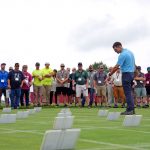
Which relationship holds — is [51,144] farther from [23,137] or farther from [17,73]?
[17,73]

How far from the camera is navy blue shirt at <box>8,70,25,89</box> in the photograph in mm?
20281

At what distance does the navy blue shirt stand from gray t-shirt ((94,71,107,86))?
139 inches

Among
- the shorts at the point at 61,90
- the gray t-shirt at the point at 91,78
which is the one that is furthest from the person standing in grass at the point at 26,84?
the gray t-shirt at the point at 91,78

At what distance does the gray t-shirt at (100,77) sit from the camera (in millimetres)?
21828

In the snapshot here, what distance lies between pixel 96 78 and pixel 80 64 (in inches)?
41.5

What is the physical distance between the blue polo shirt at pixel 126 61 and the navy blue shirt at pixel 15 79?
814cm

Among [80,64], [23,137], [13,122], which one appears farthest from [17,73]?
[23,137]

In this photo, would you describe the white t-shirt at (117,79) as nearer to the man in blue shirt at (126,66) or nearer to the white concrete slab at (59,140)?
the man in blue shirt at (126,66)

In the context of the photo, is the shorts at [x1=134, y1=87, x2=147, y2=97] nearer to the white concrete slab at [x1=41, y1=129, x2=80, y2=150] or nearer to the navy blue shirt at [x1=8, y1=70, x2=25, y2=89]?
the navy blue shirt at [x1=8, y1=70, x2=25, y2=89]

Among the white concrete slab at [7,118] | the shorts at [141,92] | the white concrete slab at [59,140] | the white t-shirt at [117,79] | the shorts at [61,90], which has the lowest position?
the white concrete slab at [59,140]

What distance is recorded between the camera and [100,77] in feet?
72.0

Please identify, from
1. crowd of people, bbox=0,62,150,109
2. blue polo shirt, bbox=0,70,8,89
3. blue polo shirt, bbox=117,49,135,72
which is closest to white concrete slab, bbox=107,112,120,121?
blue polo shirt, bbox=117,49,135,72

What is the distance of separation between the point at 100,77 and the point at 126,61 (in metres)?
9.05

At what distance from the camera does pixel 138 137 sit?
7.38 metres
